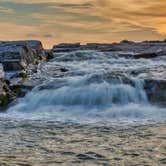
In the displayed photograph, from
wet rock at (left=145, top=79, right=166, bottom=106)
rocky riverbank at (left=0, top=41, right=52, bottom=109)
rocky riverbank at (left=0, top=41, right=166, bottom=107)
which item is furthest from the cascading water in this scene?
rocky riverbank at (left=0, top=41, right=52, bottom=109)

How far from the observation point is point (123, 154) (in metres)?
12.8

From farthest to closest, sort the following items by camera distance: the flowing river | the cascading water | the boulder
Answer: the boulder → the cascading water → the flowing river

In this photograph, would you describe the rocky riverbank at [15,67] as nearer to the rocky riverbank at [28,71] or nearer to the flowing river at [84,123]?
the rocky riverbank at [28,71]

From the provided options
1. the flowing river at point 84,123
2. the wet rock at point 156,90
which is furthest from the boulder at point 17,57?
the wet rock at point 156,90

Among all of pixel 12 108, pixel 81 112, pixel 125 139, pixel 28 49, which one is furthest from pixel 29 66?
pixel 125 139

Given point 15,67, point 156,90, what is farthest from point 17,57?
point 156,90

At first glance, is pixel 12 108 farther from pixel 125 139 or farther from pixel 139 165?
pixel 139 165

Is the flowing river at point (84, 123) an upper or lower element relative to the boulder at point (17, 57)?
lower

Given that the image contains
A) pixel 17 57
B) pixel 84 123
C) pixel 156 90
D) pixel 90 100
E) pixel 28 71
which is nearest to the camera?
pixel 84 123

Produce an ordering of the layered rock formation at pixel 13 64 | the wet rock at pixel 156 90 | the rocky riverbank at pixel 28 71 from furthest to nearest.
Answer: the layered rock formation at pixel 13 64 → the rocky riverbank at pixel 28 71 → the wet rock at pixel 156 90

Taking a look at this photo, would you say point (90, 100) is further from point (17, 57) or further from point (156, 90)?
point (17, 57)

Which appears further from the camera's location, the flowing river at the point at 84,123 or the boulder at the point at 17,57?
the boulder at the point at 17,57

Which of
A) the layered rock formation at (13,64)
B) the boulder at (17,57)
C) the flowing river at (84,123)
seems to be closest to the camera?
the flowing river at (84,123)

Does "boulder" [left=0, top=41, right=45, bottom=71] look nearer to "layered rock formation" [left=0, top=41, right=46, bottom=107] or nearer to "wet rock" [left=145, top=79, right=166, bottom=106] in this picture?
"layered rock formation" [left=0, top=41, right=46, bottom=107]
